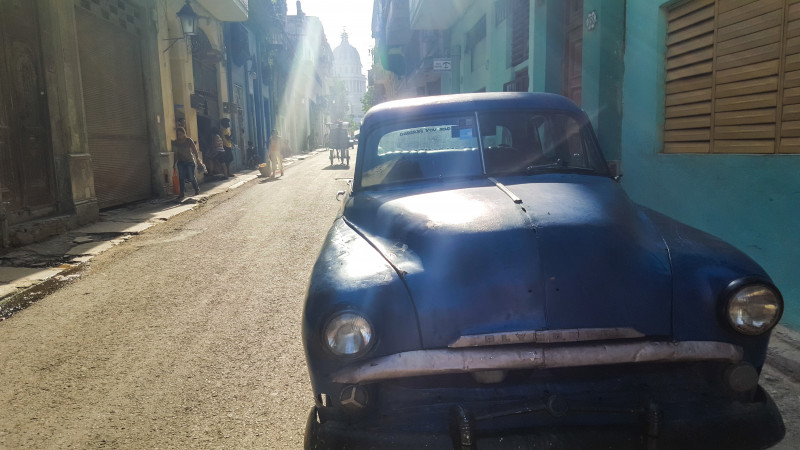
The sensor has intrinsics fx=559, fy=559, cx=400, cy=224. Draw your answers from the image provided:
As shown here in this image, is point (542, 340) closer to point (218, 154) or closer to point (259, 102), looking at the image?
point (218, 154)

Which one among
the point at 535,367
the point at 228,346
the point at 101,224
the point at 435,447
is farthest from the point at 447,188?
the point at 101,224

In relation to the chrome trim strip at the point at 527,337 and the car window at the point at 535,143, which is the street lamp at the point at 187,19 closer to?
the car window at the point at 535,143

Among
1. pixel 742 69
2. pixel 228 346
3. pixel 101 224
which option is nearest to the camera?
pixel 228 346

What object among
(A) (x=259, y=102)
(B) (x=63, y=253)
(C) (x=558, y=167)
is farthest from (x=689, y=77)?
(A) (x=259, y=102)

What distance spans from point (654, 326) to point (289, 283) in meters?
3.94

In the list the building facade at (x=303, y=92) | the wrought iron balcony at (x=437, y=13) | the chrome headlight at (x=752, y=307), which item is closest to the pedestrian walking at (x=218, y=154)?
the wrought iron balcony at (x=437, y=13)

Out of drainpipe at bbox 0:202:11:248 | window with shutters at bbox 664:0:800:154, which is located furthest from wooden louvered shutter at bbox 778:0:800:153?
drainpipe at bbox 0:202:11:248

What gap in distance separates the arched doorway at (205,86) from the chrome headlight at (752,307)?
55.0 feet

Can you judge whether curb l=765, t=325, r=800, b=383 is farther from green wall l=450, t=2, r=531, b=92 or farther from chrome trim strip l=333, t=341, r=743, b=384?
green wall l=450, t=2, r=531, b=92

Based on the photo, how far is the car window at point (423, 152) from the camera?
3139mm

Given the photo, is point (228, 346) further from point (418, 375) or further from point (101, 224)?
point (101, 224)

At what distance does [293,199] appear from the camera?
12.2 metres

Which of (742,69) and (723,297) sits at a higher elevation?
(742,69)

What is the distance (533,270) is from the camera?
80.7 inches
